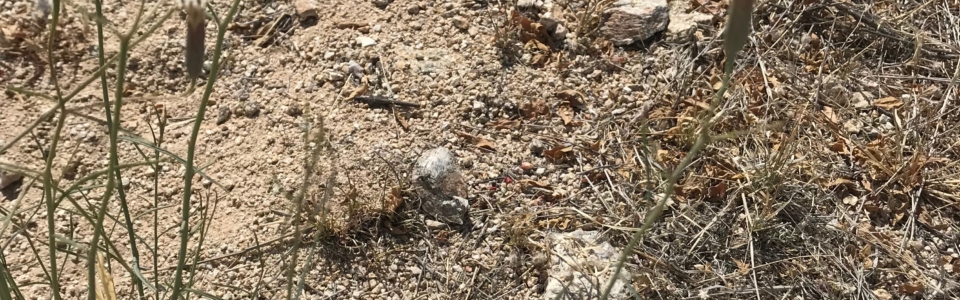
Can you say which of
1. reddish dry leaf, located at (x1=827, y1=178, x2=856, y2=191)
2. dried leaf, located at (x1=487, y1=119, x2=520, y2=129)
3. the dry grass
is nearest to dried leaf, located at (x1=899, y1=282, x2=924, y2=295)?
the dry grass

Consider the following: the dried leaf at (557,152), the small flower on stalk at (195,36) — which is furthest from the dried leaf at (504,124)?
the small flower on stalk at (195,36)

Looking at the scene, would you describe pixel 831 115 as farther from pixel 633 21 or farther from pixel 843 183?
pixel 633 21

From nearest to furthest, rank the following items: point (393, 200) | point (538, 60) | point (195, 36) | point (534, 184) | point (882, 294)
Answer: point (195, 36) → point (882, 294) → point (393, 200) → point (534, 184) → point (538, 60)

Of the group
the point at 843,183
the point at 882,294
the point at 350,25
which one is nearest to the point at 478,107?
the point at 350,25

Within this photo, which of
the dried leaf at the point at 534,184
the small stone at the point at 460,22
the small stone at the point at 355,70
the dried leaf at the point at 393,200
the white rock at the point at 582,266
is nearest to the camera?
the white rock at the point at 582,266

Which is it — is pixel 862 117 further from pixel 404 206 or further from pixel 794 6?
pixel 404 206

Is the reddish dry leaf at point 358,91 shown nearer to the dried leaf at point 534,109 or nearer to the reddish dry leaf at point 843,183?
the dried leaf at point 534,109

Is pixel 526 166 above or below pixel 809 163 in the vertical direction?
above
